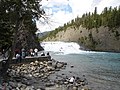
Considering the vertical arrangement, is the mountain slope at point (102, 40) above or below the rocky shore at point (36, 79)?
above

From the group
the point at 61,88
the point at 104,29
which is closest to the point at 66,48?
the point at 104,29

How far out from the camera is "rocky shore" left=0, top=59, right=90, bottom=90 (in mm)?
26744

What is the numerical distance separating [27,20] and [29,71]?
15594 mm

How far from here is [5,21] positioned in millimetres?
30781

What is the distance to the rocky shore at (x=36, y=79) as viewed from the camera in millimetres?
26744

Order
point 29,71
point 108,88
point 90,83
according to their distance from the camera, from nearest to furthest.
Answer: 1. point 108,88
2. point 90,83
3. point 29,71

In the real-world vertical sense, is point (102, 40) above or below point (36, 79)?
above

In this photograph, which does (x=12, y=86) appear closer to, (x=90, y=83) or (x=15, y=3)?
(x=15, y=3)

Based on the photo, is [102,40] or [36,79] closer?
[36,79]

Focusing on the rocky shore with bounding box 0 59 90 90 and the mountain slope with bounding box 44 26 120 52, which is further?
the mountain slope with bounding box 44 26 120 52

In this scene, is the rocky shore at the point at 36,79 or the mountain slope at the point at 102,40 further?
the mountain slope at the point at 102,40

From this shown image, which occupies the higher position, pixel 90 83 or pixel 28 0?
pixel 28 0

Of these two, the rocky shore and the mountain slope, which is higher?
the mountain slope

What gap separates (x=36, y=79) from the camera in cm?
3469
